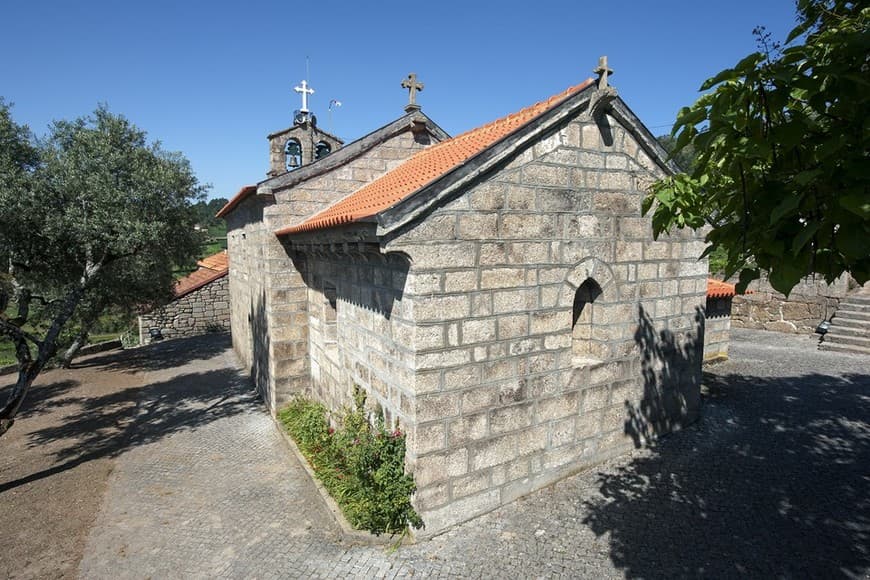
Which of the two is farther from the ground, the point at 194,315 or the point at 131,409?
the point at 194,315

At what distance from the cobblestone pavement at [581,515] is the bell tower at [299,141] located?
5.52m

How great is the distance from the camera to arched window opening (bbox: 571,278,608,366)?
6.79 metres

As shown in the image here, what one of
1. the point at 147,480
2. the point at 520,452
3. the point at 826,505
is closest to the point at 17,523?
the point at 147,480

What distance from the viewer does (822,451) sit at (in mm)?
7383

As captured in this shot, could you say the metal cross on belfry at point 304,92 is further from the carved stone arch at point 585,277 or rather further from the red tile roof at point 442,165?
the carved stone arch at point 585,277

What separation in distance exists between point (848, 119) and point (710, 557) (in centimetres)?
452

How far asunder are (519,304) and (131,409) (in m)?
9.70

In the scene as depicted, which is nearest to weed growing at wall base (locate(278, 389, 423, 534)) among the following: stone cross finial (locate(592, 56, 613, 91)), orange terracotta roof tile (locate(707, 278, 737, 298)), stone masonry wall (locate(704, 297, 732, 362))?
stone cross finial (locate(592, 56, 613, 91))

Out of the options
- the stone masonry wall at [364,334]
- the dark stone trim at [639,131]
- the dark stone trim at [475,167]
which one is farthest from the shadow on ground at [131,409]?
the dark stone trim at [639,131]

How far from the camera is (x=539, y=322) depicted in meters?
6.08

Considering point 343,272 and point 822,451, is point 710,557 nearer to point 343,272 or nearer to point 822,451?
point 822,451

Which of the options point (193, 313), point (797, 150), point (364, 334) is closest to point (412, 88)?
point (364, 334)

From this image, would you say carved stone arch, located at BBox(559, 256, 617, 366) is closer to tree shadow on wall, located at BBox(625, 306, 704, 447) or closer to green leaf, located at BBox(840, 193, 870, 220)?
tree shadow on wall, located at BBox(625, 306, 704, 447)

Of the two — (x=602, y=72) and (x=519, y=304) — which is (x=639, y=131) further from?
(x=519, y=304)
